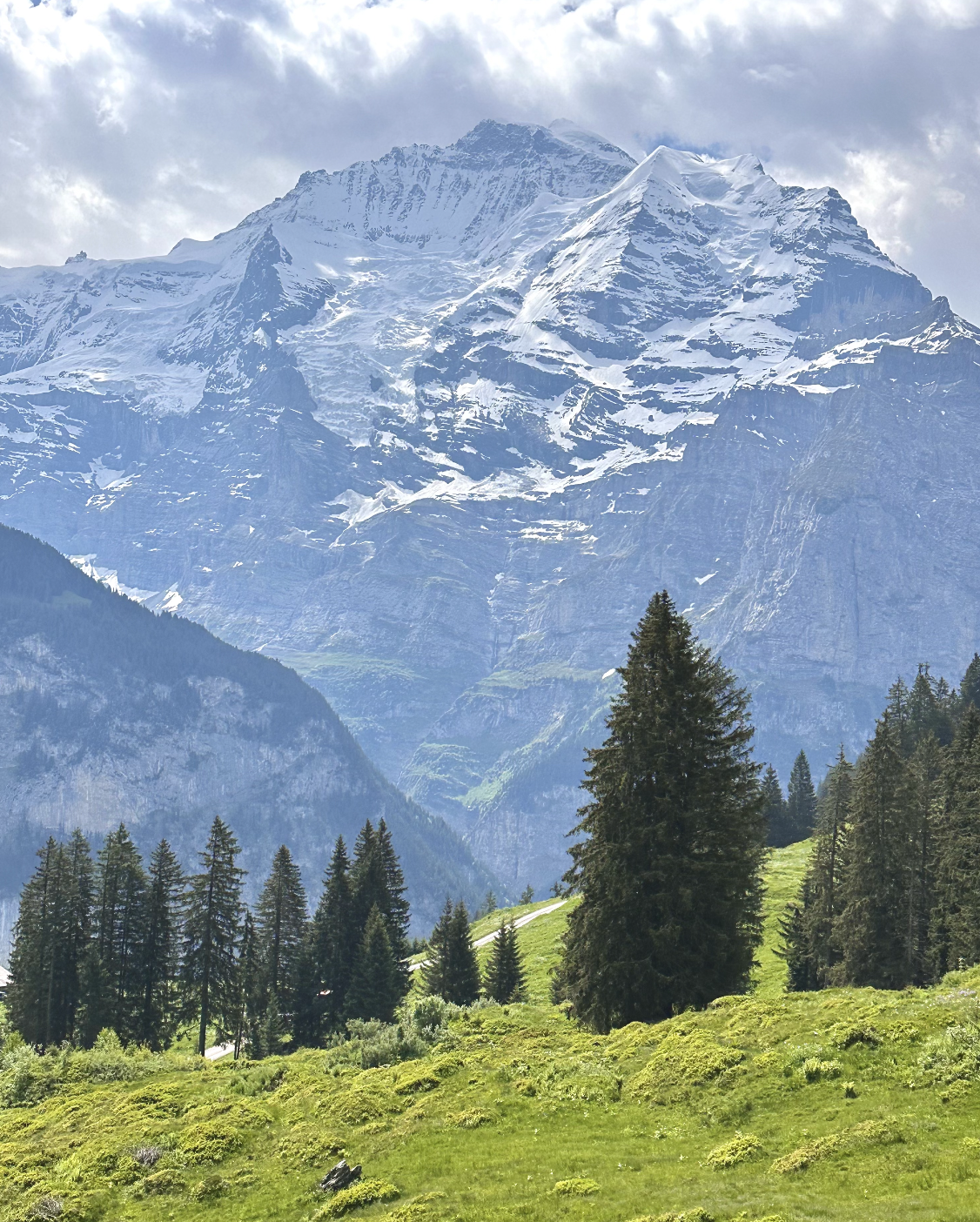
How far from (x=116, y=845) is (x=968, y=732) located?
2123 inches

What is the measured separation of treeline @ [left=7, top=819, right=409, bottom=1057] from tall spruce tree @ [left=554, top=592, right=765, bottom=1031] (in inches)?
1231

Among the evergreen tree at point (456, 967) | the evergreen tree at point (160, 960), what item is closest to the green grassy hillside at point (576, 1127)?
the evergreen tree at point (160, 960)

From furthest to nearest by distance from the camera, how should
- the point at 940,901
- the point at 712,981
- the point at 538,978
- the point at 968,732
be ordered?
the point at 538,978 → the point at 968,732 → the point at 940,901 → the point at 712,981

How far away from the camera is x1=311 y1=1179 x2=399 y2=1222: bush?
2588cm

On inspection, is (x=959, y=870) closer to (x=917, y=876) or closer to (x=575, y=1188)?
(x=917, y=876)

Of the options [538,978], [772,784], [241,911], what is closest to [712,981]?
[241,911]

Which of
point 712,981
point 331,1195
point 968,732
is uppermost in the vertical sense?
point 968,732

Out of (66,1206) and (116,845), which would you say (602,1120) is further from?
(116,845)

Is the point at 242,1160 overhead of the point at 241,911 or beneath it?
beneath

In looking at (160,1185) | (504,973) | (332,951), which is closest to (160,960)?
(332,951)

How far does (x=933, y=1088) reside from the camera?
25344 mm

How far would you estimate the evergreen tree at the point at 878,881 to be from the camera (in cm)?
5944

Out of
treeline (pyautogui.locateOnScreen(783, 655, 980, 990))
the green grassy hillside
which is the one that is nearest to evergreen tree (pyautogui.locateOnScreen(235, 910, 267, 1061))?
treeline (pyautogui.locateOnScreen(783, 655, 980, 990))

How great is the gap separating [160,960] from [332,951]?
1060 centimetres
